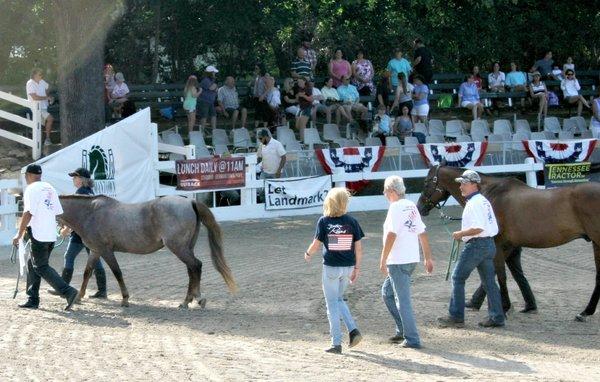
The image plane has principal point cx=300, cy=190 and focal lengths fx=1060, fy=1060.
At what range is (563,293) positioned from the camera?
14.2 m

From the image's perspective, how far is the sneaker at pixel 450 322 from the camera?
12.0 m

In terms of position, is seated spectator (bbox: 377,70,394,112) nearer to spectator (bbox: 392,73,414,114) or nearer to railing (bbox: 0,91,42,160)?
spectator (bbox: 392,73,414,114)

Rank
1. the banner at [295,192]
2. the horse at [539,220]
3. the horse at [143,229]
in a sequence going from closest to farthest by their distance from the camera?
the horse at [539,220] < the horse at [143,229] < the banner at [295,192]

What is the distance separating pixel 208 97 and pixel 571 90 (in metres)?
11.3

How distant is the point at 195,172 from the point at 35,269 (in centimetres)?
771

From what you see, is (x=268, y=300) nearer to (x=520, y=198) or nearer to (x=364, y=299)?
(x=364, y=299)

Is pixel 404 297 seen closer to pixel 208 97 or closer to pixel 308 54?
pixel 208 97

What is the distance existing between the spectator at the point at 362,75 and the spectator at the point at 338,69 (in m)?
0.71

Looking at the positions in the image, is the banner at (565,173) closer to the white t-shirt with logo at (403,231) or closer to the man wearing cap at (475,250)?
the man wearing cap at (475,250)

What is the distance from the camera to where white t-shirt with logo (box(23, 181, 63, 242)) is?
13.2 m

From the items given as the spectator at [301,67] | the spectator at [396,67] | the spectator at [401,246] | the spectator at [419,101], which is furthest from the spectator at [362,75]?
the spectator at [401,246]

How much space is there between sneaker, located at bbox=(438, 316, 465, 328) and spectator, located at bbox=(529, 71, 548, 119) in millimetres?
19025

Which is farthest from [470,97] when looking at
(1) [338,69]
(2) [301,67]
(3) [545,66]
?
(2) [301,67]

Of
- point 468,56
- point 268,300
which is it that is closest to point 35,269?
point 268,300
